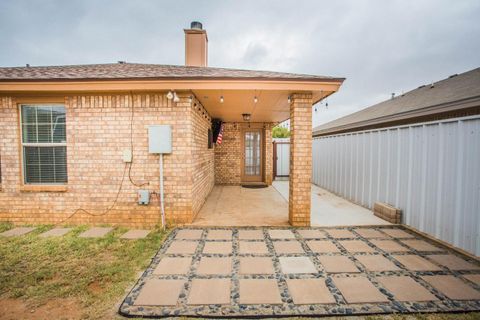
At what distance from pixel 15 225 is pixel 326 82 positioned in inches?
278

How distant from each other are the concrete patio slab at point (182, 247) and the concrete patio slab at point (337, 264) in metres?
1.96

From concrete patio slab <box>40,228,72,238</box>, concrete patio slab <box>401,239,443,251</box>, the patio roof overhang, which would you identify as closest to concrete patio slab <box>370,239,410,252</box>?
concrete patio slab <box>401,239,443,251</box>

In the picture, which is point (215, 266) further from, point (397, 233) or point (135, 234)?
point (397, 233)

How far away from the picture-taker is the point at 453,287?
95.2 inches

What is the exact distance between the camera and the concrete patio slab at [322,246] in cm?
335

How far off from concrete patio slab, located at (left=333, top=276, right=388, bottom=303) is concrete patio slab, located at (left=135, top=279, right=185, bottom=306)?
184cm

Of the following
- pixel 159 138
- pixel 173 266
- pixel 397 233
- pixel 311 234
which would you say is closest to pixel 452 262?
pixel 397 233

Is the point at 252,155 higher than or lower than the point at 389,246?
higher

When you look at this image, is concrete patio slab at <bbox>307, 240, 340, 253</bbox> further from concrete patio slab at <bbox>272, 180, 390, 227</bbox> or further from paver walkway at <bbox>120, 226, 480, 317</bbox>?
concrete patio slab at <bbox>272, 180, 390, 227</bbox>

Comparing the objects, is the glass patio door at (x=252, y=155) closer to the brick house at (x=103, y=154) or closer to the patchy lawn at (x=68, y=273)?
the brick house at (x=103, y=154)

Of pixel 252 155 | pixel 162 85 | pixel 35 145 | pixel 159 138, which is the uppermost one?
pixel 162 85

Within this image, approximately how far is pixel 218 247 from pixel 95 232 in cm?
255

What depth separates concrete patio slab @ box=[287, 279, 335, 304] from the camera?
219 centimetres

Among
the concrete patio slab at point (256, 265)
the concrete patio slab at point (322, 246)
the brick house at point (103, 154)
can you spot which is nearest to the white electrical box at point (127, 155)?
the brick house at point (103, 154)
